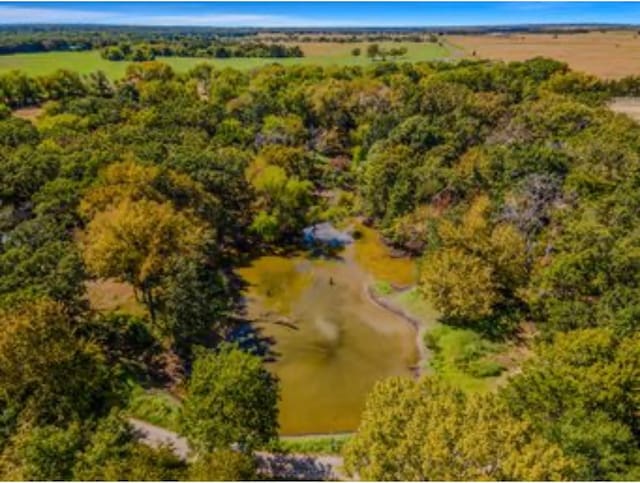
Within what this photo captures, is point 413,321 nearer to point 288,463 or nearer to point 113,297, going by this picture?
point 288,463

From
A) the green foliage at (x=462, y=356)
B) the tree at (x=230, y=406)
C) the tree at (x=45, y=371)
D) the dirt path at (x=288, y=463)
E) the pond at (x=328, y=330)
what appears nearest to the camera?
the tree at (x=230, y=406)

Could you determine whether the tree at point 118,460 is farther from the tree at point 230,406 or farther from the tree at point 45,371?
the tree at point 45,371

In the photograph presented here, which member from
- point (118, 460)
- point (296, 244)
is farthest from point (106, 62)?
point (118, 460)

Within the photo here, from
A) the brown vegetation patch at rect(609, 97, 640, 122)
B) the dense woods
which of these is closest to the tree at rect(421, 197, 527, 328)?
the dense woods

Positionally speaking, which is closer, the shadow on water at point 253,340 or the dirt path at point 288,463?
the dirt path at point 288,463

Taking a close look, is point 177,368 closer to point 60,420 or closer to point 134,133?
point 60,420

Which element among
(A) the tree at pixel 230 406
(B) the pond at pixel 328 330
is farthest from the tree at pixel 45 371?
(B) the pond at pixel 328 330
